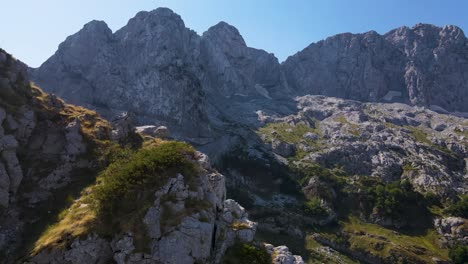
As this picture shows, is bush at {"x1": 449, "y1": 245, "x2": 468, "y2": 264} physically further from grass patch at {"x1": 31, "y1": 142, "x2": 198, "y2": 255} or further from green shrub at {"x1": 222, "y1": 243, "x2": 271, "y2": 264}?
grass patch at {"x1": 31, "y1": 142, "x2": 198, "y2": 255}

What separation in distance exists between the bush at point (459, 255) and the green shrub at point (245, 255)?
93.8 metres

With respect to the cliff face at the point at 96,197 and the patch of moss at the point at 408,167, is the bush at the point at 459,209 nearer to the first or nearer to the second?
the patch of moss at the point at 408,167

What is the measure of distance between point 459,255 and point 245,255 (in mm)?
97517

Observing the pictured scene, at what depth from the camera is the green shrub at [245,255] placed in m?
53.4

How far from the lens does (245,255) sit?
177 feet

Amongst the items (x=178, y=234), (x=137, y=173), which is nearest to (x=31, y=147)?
(x=137, y=173)

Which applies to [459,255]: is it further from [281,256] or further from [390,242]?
[281,256]

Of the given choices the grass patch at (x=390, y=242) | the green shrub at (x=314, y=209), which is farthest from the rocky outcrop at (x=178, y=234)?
the green shrub at (x=314, y=209)

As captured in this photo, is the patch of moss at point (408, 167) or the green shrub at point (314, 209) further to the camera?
the patch of moss at point (408, 167)

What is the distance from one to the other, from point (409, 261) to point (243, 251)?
86073 mm

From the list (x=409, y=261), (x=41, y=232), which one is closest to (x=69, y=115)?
(x=41, y=232)

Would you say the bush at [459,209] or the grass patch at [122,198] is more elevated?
the grass patch at [122,198]

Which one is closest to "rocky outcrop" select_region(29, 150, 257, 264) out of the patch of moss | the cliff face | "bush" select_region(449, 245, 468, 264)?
the cliff face

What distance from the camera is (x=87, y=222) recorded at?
50.4 metres
